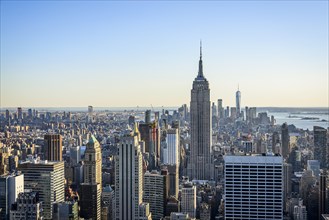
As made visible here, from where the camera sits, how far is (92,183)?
11.9 meters

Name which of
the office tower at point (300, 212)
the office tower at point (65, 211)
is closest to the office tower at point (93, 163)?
the office tower at point (65, 211)

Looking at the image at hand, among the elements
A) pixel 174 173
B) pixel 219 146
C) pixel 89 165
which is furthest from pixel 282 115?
pixel 89 165

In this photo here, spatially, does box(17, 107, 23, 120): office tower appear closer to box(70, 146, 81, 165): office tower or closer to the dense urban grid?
the dense urban grid

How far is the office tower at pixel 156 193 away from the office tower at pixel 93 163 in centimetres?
121

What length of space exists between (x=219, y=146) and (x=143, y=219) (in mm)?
10707

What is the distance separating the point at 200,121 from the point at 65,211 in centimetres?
1199

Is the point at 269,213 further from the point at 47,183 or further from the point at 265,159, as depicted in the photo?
the point at 47,183

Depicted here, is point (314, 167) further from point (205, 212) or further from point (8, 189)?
point (8, 189)

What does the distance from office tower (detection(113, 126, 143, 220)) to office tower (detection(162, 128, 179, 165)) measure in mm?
6298

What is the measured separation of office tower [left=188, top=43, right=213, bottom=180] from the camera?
19.6 metres

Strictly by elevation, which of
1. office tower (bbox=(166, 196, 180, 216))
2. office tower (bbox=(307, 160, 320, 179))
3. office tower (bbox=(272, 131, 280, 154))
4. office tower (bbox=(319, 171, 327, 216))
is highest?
office tower (bbox=(272, 131, 280, 154))

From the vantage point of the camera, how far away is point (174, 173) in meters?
14.6

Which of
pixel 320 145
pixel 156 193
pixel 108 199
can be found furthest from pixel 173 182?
pixel 320 145

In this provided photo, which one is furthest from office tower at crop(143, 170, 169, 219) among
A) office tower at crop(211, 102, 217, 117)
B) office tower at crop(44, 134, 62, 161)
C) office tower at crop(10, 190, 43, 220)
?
office tower at crop(211, 102, 217, 117)
